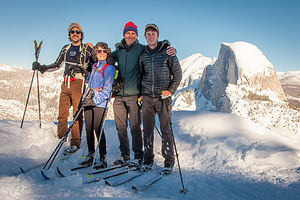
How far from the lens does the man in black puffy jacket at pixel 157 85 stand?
14.6 ft

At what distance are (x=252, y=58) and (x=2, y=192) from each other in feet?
554

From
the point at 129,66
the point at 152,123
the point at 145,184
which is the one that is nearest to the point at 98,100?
the point at 129,66

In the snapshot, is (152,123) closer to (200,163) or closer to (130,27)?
A: (200,163)

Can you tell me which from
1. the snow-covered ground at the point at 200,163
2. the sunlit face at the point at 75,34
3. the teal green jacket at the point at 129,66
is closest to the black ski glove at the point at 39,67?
the sunlit face at the point at 75,34

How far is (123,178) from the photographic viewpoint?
354cm

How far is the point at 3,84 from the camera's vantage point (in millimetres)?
173500

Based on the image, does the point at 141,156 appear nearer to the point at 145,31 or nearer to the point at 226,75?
the point at 145,31

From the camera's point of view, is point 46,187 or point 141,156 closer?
point 46,187

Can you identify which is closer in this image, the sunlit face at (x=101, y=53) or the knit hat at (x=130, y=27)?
the sunlit face at (x=101, y=53)

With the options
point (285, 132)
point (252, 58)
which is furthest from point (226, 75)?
point (285, 132)

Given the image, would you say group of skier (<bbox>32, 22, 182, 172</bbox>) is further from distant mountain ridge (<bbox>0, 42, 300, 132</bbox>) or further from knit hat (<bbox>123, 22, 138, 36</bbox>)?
distant mountain ridge (<bbox>0, 42, 300, 132</bbox>)

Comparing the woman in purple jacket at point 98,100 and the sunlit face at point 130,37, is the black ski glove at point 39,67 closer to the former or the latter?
the woman in purple jacket at point 98,100

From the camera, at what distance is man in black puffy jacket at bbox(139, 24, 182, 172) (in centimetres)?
445

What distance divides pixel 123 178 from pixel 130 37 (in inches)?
125
